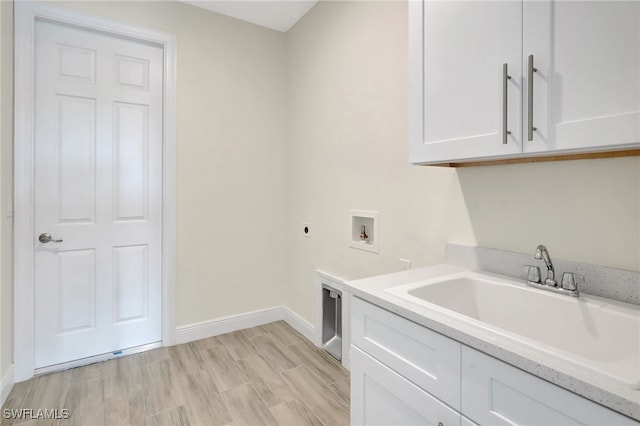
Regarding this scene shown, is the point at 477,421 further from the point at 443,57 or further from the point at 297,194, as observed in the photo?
the point at 297,194

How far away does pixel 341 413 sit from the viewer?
1.81 m

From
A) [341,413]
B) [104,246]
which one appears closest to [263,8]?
[104,246]

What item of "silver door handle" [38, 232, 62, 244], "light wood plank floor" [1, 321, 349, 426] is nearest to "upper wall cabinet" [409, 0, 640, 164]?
"light wood plank floor" [1, 321, 349, 426]

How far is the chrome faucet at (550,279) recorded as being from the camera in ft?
3.59

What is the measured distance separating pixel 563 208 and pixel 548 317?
40 centimetres

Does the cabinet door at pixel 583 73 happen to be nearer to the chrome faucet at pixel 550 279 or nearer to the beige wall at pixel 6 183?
the chrome faucet at pixel 550 279

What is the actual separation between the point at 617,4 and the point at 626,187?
0.55 meters

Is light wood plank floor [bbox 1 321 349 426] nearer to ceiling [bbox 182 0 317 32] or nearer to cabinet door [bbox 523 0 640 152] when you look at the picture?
cabinet door [bbox 523 0 640 152]

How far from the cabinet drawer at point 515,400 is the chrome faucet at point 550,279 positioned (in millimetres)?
500

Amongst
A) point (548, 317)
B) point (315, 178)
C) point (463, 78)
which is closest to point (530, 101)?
point (463, 78)

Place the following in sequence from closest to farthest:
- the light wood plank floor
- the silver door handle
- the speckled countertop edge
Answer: the speckled countertop edge → the light wood plank floor → the silver door handle

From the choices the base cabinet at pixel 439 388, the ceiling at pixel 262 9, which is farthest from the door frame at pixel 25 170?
the base cabinet at pixel 439 388

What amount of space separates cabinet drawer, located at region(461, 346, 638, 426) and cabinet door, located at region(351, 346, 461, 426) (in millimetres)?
97

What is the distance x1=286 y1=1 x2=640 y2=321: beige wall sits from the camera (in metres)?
1.14
